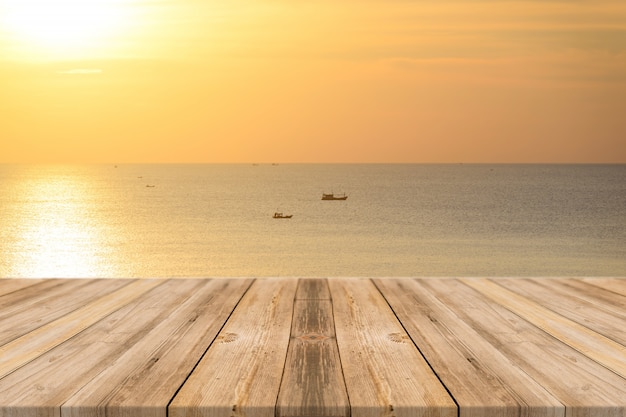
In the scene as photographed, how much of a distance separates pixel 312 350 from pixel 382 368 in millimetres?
254

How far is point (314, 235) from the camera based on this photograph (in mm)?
32156

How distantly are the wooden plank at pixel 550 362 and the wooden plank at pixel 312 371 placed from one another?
18.5 inches

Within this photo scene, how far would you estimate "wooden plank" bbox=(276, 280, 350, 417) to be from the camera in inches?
53.5

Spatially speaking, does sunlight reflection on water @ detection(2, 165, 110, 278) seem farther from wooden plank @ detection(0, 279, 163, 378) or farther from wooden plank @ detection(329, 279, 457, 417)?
wooden plank @ detection(329, 279, 457, 417)

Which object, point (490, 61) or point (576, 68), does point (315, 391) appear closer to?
point (490, 61)

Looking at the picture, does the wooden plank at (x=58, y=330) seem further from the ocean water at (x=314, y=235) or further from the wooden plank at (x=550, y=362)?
the ocean water at (x=314, y=235)

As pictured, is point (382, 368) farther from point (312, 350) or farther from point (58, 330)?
point (58, 330)

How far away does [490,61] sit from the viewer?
50.3 meters

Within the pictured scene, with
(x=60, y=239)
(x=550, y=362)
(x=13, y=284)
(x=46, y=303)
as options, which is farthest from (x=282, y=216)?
(x=550, y=362)

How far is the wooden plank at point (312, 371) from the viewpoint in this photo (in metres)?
1.36

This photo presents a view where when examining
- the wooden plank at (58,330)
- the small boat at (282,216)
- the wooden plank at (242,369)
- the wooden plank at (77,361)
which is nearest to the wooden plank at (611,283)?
the wooden plank at (242,369)

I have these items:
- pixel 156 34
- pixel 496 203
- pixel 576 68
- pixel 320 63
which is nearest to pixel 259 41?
pixel 320 63

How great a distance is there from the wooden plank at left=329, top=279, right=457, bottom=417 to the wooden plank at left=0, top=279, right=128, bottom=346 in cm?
101

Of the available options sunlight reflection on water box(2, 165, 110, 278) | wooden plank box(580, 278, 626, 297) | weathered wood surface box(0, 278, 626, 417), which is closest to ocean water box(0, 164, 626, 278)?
sunlight reflection on water box(2, 165, 110, 278)
